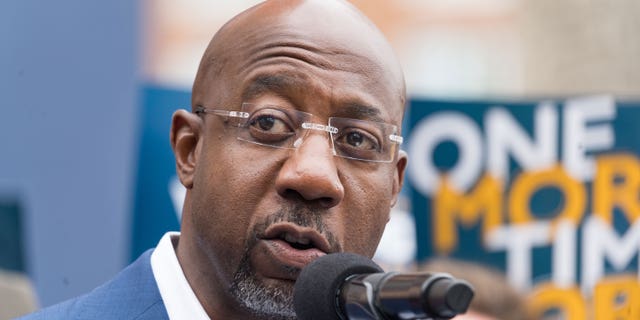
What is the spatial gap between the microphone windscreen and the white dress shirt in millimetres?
796

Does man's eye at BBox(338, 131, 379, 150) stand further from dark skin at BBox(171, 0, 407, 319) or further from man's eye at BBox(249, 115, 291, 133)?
man's eye at BBox(249, 115, 291, 133)

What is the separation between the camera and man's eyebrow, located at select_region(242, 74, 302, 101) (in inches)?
123

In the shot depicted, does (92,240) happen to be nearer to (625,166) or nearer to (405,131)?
(405,131)

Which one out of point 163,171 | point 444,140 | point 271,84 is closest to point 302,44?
point 271,84

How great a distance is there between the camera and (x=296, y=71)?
3.13 meters

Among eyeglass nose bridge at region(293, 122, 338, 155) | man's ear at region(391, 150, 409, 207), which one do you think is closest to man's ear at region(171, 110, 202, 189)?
eyeglass nose bridge at region(293, 122, 338, 155)

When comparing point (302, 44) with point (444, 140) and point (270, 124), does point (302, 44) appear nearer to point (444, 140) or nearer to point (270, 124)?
point (270, 124)

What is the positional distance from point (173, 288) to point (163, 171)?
279 centimetres

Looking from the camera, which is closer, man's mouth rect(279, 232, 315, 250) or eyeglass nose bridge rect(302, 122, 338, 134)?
man's mouth rect(279, 232, 315, 250)

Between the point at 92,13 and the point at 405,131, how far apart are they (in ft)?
6.56

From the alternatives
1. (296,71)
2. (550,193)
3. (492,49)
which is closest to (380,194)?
(296,71)

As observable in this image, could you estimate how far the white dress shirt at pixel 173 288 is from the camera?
10.3 ft

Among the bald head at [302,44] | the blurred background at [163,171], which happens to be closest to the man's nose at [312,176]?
the bald head at [302,44]

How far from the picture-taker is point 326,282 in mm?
2336
